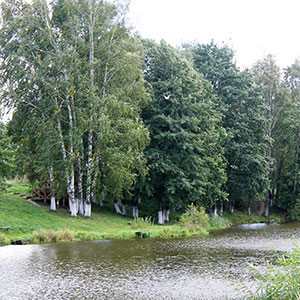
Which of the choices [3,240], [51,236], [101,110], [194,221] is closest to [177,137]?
[194,221]

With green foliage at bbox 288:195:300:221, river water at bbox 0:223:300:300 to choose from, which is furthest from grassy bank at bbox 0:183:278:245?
green foliage at bbox 288:195:300:221

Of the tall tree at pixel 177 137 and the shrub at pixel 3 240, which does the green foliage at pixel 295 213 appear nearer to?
the tall tree at pixel 177 137

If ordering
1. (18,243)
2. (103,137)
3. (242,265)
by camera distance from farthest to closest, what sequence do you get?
1. (103,137)
2. (18,243)
3. (242,265)

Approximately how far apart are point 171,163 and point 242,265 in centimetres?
2027

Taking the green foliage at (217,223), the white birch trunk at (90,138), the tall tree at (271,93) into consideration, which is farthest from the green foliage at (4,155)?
the tall tree at (271,93)

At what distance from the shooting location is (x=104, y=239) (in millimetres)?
24500

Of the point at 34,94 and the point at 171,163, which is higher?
the point at 34,94

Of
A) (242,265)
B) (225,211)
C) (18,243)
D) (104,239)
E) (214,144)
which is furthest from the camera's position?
(225,211)

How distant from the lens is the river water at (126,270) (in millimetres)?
11586

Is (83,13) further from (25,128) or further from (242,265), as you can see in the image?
(242,265)

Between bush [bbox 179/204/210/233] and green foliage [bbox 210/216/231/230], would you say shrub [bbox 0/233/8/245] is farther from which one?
green foliage [bbox 210/216/231/230]

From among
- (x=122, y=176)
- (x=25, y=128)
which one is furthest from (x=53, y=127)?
(x=122, y=176)

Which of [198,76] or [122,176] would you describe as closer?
[122,176]

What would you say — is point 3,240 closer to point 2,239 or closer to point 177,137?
point 2,239
